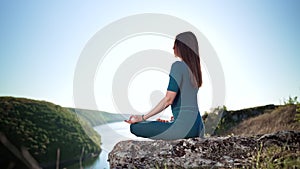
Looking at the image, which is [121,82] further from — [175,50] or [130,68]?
[175,50]

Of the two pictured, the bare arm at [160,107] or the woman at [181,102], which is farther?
the bare arm at [160,107]

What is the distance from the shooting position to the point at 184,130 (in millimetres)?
4500

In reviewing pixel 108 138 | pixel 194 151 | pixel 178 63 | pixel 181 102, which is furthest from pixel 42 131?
pixel 194 151

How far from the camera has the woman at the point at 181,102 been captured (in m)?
4.36

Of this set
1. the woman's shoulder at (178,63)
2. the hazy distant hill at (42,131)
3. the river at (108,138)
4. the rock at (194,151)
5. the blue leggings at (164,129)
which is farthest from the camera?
the hazy distant hill at (42,131)

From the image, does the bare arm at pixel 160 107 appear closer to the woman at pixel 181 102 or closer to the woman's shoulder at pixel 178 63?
the woman at pixel 181 102

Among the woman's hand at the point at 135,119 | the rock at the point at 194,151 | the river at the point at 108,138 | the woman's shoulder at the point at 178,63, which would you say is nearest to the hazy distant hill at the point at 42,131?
the river at the point at 108,138

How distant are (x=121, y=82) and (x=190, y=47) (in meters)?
4.25

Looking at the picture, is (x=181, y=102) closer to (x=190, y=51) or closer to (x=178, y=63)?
(x=178, y=63)

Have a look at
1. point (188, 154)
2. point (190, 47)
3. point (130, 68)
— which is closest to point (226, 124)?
point (130, 68)

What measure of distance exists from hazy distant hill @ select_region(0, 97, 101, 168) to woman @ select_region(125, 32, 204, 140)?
190 ft

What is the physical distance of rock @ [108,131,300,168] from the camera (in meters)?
3.27

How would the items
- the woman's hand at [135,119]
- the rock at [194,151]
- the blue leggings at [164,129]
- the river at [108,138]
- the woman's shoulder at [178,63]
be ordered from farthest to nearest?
the woman's shoulder at [178,63] < the woman's hand at [135,119] < the blue leggings at [164,129] < the river at [108,138] < the rock at [194,151]

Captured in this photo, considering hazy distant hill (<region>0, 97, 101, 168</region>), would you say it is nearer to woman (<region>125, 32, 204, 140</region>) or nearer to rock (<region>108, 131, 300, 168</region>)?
woman (<region>125, 32, 204, 140</region>)
